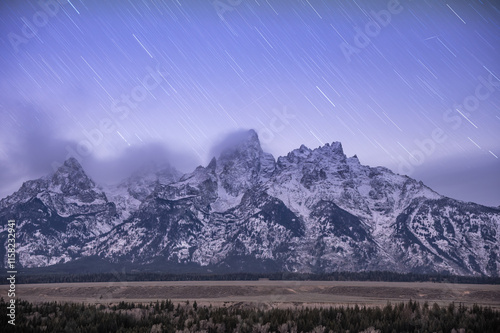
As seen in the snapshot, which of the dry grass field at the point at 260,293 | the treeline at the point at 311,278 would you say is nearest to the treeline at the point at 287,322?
the dry grass field at the point at 260,293

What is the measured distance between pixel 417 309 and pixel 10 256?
27283 mm

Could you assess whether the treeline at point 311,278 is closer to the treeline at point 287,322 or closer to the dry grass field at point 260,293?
the dry grass field at point 260,293

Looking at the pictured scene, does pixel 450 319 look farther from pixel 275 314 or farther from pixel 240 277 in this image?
pixel 240 277

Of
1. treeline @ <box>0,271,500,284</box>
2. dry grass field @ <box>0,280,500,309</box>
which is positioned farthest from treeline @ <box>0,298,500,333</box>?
treeline @ <box>0,271,500,284</box>

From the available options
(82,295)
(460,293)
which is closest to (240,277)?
(82,295)

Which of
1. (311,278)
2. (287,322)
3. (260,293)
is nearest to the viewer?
(287,322)

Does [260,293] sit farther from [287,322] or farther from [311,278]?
[311,278]

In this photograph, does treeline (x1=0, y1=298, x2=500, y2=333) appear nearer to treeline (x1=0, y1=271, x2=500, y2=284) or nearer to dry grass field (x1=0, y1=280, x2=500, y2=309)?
dry grass field (x1=0, y1=280, x2=500, y2=309)

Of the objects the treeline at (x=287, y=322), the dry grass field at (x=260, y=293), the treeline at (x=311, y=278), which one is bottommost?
the treeline at (x=311, y=278)

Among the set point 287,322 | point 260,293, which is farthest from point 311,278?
point 287,322

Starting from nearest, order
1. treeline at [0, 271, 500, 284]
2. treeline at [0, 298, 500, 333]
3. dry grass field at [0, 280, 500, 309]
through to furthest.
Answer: treeline at [0, 298, 500, 333], dry grass field at [0, 280, 500, 309], treeline at [0, 271, 500, 284]

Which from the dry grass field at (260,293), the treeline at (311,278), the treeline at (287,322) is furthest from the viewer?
the treeline at (311,278)

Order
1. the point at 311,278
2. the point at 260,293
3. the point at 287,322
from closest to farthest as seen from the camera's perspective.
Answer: the point at 287,322 < the point at 260,293 < the point at 311,278

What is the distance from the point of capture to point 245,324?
27.0 metres
